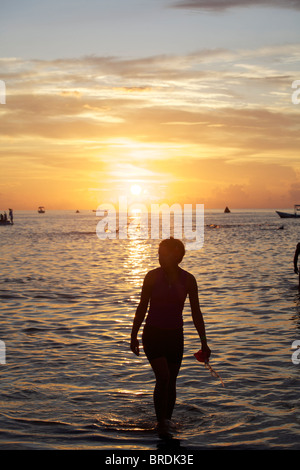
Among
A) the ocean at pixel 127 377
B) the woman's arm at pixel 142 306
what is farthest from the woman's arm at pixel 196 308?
the ocean at pixel 127 377

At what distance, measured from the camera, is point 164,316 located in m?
6.52

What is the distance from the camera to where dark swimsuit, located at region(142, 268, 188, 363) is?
6.50 m

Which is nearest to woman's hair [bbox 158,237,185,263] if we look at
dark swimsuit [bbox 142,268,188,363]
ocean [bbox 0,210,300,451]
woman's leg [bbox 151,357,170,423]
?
dark swimsuit [bbox 142,268,188,363]

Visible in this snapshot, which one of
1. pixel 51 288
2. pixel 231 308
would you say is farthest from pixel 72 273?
pixel 231 308

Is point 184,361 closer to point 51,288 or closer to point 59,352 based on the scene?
point 59,352

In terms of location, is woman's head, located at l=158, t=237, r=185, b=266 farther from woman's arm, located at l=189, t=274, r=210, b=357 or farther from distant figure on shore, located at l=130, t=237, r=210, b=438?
Answer: woman's arm, located at l=189, t=274, r=210, b=357

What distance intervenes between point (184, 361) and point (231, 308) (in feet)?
18.6

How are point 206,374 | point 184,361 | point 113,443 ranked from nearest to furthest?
point 113,443 < point 206,374 < point 184,361

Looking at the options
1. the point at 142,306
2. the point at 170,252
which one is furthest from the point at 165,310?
the point at 170,252

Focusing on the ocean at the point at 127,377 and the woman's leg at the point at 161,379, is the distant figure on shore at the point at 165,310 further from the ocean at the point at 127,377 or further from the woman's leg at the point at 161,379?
the ocean at the point at 127,377

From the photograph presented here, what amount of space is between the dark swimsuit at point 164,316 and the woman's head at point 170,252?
15cm

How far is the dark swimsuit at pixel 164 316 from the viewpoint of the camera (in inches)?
256

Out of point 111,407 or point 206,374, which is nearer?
point 111,407
